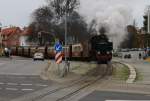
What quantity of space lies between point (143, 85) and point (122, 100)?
8.28m

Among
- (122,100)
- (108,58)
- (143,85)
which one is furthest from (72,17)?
(122,100)

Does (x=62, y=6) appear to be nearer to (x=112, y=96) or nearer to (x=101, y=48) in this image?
(x=101, y=48)

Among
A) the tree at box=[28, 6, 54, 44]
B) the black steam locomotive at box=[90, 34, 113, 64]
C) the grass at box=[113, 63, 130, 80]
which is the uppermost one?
the tree at box=[28, 6, 54, 44]

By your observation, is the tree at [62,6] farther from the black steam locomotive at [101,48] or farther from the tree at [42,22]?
the black steam locomotive at [101,48]

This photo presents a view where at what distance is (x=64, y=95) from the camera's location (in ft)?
68.7

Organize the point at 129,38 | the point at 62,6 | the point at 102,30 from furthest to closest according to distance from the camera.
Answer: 1. the point at 62,6
2. the point at 129,38
3. the point at 102,30

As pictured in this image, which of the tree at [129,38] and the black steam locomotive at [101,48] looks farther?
the tree at [129,38]

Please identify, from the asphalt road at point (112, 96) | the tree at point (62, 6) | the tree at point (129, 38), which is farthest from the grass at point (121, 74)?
the tree at point (62, 6)

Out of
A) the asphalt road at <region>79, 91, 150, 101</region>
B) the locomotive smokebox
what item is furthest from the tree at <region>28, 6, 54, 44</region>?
the asphalt road at <region>79, 91, 150, 101</region>

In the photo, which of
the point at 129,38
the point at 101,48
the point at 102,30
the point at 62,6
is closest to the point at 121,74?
the point at 101,48

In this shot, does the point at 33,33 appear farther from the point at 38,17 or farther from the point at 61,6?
the point at 61,6

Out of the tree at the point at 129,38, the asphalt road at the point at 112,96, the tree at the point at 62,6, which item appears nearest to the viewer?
the asphalt road at the point at 112,96

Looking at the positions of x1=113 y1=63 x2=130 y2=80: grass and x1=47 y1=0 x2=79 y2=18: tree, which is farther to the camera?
x1=47 y1=0 x2=79 y2=18: tree

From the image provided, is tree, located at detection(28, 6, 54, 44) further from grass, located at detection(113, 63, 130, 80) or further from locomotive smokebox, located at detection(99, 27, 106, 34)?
grass, located at detection(113, 63, 130, 80)
